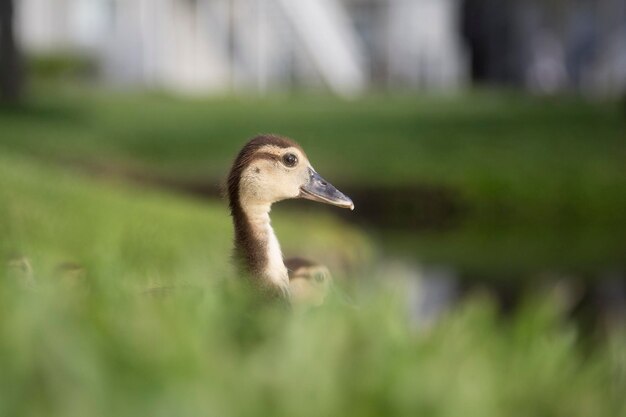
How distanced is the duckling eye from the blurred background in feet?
0.94

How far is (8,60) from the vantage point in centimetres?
2245

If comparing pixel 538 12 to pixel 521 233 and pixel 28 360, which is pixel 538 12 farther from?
pixel 28 360

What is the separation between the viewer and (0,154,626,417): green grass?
5.61 ft

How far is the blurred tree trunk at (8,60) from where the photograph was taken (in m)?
22.4

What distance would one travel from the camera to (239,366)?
72.6 inches

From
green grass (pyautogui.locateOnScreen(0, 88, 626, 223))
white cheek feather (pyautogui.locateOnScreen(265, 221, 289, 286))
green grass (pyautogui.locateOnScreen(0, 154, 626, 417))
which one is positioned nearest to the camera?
green grass (pyautogui.locateOnScreen(0, 154, 626, 417))

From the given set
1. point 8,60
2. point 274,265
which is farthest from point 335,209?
point 274,265

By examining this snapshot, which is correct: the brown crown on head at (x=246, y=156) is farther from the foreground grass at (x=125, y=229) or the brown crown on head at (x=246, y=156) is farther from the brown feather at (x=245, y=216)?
the foreground grass at (x=125, y=229)

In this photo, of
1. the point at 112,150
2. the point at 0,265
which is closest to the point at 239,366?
the point at 0,265

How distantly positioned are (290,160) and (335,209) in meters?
12.6

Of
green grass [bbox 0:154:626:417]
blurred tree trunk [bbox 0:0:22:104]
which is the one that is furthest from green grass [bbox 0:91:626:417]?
blurred tree trunk [bbox 0:0:22:104]

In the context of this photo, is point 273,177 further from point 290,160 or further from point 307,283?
point 307,283

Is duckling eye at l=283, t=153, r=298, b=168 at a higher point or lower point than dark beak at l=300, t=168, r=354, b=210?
higher

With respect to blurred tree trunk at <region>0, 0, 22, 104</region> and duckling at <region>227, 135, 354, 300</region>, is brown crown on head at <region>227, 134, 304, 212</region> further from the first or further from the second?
blurred tree trunk at <region>0, 0, 22, 104</region>
